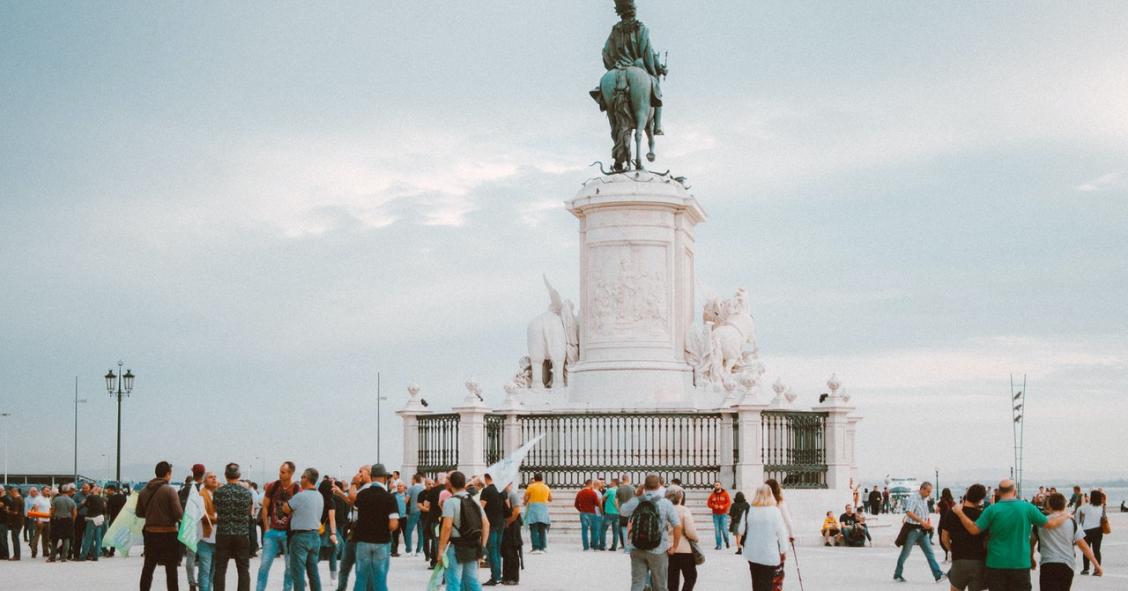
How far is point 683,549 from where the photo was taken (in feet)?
51.5

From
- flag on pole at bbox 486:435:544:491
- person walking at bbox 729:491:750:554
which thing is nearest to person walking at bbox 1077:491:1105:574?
person walking at bbox 729:491:750:554

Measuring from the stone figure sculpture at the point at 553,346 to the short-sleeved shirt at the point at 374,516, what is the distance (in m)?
18.7

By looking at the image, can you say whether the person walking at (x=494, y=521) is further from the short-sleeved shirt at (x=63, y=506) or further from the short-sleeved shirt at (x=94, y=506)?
the short-sleeved shirt at (x=63, y=506)

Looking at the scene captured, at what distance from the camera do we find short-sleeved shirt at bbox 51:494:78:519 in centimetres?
2677

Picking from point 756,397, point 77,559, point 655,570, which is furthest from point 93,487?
point 655,570

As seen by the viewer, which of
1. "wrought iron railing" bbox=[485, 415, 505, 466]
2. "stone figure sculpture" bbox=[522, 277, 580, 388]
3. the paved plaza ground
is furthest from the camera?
"stone figure sculpture" bbox=[522, 277, 580, 388]

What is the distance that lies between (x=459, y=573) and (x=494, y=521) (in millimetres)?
4841

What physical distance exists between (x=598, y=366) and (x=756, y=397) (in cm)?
381

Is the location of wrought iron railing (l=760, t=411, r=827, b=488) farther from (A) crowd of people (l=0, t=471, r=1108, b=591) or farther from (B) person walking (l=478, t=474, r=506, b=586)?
(B) person walking (l=478, t=474, r=506, b=586)

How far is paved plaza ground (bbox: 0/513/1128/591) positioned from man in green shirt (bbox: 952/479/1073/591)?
627cm

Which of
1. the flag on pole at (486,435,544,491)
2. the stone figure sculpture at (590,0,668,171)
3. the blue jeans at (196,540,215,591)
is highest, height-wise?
the stone figure sculpture at (590,0,668,171)

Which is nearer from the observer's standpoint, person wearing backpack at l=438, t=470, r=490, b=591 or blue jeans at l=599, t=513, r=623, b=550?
person wearing backpack at l=438, t=470, r=490, b=591

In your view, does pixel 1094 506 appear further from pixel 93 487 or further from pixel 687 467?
pixel 93 487

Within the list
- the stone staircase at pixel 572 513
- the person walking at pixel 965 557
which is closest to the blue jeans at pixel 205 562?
the person walking at pixel 965 557
